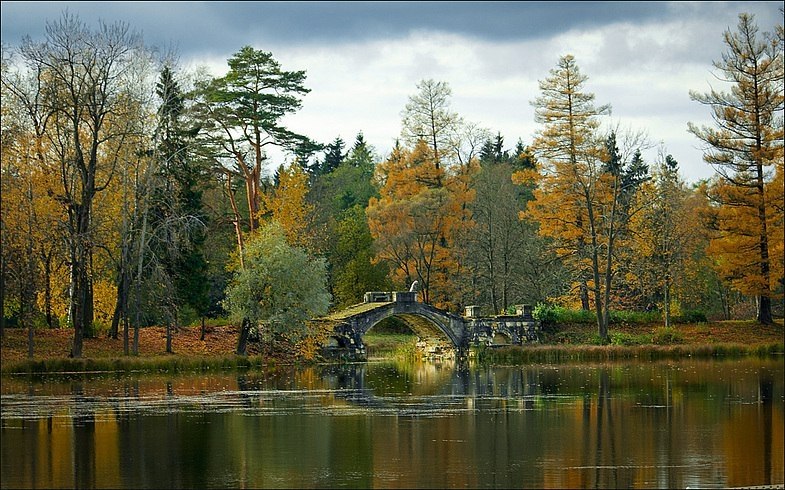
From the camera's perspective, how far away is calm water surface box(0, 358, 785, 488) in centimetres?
1988

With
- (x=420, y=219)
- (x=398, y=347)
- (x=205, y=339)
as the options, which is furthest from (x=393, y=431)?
(x=420, y=219)

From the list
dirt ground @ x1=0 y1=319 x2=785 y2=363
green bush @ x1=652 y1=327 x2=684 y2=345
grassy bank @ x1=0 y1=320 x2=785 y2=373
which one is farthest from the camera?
green bush @ x1=652 y1=327 x2=684 y2=345

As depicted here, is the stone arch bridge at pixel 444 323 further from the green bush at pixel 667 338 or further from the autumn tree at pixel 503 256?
the green bush at pixel 667 338

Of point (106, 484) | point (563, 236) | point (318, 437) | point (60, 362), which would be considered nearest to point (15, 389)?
point (60, 362)

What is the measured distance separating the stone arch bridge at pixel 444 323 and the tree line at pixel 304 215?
3.22 metres

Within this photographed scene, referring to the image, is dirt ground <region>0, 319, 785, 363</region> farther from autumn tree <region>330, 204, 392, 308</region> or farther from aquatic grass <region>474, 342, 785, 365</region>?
autumn tree <region>330, 204, 392, 308</region>

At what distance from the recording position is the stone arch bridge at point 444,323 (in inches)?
2127

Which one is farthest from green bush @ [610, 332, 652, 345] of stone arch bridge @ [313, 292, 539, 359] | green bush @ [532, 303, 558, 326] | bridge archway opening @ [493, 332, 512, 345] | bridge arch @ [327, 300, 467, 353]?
bridge arch @ [327, 300, 467, 353]

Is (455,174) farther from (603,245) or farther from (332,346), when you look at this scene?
(332,346)

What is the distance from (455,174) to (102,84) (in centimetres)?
2743

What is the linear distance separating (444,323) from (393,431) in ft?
97.0

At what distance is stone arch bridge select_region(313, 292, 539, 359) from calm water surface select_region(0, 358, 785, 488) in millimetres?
12062

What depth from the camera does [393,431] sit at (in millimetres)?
26266

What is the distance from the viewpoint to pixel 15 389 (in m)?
35.1
